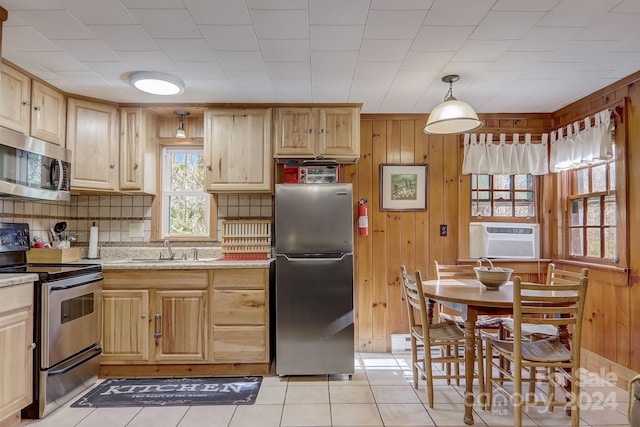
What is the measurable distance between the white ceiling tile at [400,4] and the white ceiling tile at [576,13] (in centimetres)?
67

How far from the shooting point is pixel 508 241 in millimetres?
3521

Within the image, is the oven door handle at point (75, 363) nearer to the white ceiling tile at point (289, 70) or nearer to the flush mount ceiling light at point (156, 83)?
the flush mount ceiling light at point (156, 83)

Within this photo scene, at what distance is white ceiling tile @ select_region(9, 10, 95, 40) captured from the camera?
1930 millimetres

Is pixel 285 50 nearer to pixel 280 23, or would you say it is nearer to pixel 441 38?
pixel 280 23

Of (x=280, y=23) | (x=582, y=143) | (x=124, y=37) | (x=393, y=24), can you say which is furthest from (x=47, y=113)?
(x=582, y=143)

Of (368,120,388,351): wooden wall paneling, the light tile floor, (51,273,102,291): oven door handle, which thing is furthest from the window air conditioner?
(51,273,102,291): oven door handle

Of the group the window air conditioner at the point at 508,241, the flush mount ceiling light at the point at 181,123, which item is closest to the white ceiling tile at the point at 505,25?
the window air conditioner at the point at 508,241

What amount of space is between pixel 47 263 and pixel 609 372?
14.6 ft

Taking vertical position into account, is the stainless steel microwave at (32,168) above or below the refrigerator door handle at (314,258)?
above

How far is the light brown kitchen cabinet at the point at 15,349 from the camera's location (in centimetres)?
201

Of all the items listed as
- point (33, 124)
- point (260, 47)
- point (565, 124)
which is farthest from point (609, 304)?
point (33, 124)

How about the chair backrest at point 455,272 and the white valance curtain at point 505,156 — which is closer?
the chair backrest at point 455,272

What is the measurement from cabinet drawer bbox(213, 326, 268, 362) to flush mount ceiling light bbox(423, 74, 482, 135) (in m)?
1.99

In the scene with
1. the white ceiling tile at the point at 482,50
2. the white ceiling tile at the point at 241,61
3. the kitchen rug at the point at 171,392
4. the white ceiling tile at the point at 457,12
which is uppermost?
the white ceiling tile at the point at 457,12
